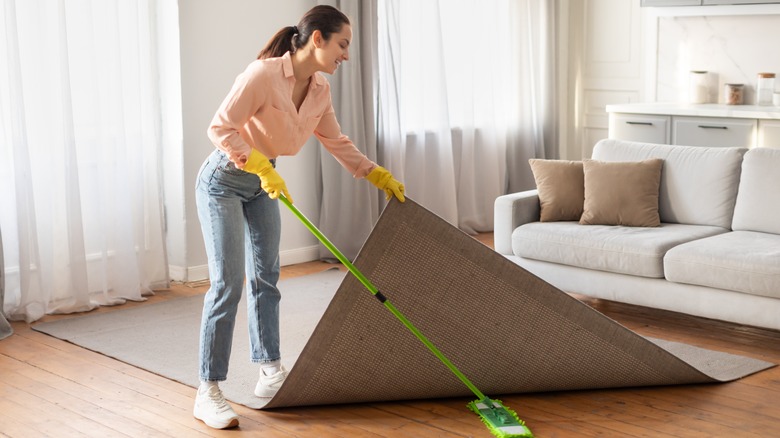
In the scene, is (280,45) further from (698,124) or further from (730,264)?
(698,124)

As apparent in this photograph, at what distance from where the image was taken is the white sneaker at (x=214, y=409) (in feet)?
10.3

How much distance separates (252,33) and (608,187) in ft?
6.83

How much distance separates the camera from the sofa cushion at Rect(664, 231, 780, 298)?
379 centimetres

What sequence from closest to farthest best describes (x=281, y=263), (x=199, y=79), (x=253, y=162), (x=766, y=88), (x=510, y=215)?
(x=253, y=162) → (x=510, y=215) → (x=199, y=79) → (x=281, y=263) → (x=766, y=88)

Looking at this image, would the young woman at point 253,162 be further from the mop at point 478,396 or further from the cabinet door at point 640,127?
the cabinet door at point 640,127

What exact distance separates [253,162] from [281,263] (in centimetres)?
274

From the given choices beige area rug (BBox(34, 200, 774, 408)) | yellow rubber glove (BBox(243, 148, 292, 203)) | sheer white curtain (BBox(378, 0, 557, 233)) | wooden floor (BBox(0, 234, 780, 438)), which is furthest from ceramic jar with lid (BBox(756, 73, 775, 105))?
yellow rubber glove (BBox(243, 148, 292, 203))

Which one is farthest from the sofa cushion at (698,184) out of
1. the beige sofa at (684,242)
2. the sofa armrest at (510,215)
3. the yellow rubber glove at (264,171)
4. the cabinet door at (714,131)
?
the yellow rubber glove at (264,171)

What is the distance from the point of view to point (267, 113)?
10.0 feet

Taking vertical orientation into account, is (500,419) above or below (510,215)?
below

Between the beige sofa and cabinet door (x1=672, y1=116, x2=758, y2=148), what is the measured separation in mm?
1387

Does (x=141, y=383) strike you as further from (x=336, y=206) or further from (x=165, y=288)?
(x=336, y=206)

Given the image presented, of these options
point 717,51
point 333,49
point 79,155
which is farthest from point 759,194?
point 79,155

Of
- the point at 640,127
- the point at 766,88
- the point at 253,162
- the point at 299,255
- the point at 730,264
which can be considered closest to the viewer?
the point at 253,162
